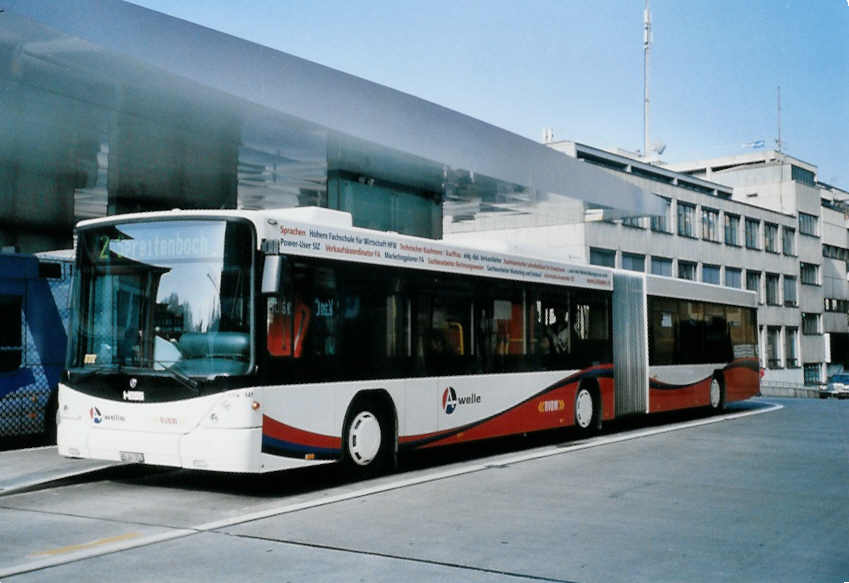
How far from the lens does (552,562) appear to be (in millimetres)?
7301

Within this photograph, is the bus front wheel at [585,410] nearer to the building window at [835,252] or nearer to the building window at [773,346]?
the building window at [773,346]

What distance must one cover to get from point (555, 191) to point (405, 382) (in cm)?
987

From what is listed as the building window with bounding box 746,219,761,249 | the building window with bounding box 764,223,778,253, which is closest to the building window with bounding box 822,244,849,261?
the building window with bounding box 764,223,778,253

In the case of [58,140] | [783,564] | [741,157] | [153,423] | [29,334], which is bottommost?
[783,564]

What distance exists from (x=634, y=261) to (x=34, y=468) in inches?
1926

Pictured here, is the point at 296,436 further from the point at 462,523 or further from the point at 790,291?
the point at 790,291

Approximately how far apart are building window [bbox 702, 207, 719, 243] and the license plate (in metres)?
59.0

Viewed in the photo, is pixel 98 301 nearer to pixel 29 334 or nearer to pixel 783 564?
pixel 29 334

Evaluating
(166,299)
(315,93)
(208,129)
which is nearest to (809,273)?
(315,93)

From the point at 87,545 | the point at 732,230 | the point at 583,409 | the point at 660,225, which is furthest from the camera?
the point at 732,230

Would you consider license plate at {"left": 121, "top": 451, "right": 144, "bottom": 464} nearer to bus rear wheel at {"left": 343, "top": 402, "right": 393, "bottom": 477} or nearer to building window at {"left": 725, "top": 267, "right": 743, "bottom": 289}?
bus rear wheel at {"left": 343, "top": 402, "right": 393, "bottom": 477}

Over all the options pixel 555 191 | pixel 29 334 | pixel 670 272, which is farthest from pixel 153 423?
pixel 670 272

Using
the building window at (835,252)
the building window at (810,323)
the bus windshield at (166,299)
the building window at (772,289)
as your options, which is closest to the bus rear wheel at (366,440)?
the bus windshield at (166,299)

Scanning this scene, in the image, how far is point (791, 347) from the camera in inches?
2953
